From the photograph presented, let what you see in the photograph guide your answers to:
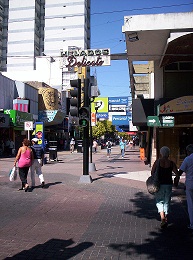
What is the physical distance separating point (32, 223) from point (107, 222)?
1556 mm

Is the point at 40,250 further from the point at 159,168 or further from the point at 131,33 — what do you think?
the point at 131,33

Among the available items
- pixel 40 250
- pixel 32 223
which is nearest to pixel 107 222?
pixel 32 223

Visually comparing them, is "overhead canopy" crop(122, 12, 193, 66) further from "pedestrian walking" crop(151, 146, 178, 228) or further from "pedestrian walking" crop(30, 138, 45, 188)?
"pedestrian walking" crop(151, 146, 178, 228)

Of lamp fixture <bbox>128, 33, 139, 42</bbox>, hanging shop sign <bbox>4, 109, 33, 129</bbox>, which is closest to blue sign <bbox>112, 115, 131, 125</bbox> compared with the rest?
hanging shop sign <bbox>4, 109, 33, 129</bbox>

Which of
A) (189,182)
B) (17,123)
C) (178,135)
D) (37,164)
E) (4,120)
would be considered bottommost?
(37,164)

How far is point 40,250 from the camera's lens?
472cm

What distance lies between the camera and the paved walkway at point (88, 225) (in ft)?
15.4

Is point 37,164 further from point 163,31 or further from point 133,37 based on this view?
point 163,31

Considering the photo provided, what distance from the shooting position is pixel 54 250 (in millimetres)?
4742

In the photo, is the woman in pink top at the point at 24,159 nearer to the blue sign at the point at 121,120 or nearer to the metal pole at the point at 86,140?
the metal pole at the point at 86,140

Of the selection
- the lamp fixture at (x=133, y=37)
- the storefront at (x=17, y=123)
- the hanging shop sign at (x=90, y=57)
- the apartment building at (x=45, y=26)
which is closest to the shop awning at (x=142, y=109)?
the hanging shop sign at (x=90, y=57)

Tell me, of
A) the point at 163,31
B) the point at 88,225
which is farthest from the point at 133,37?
the point at 88,225

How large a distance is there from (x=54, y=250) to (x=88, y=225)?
1470 millimetres

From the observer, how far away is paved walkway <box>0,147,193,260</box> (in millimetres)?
4699
